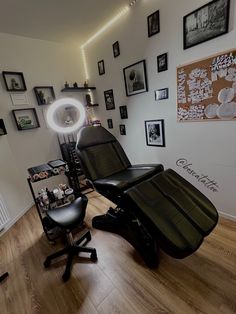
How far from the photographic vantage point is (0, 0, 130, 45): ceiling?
1.67 meters

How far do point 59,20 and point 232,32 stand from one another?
184 centimetres

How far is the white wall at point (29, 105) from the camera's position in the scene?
210 centimetres

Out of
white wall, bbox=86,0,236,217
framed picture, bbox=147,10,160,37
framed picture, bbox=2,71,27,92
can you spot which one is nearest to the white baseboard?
framed picture, bbox=2,71,27,92

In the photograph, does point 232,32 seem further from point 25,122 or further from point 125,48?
point 25,122

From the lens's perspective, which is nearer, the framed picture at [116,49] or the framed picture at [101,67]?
the framed picture at [116,49]

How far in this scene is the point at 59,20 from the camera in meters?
1.96

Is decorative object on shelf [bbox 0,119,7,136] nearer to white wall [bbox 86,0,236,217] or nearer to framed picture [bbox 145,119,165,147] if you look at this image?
white wall [bbox 86,0,236,217]

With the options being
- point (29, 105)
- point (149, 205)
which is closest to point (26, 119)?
point (29, 105)

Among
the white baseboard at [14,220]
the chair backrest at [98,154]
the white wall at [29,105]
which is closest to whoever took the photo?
the chair backrest at [98,154]

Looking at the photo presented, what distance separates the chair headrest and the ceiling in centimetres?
129

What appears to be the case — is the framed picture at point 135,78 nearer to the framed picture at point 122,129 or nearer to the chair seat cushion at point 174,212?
the framed picture at point 122,129

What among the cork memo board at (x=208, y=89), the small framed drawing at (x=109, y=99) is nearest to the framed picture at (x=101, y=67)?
the small framed drawing at (x=109, y=99)

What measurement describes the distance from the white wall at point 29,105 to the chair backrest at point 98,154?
3.47 ft

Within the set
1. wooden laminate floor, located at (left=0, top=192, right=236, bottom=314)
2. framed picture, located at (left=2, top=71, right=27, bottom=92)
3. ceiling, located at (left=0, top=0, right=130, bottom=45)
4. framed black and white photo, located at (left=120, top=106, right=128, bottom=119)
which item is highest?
ceiling, located at (left=0, top=0, right=130, bottom=45)
